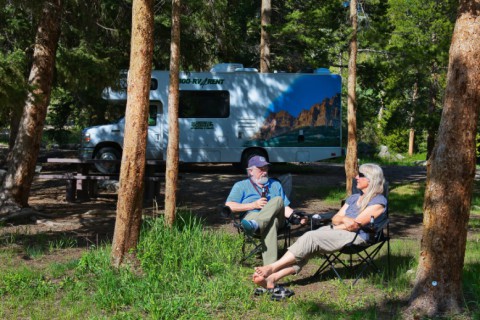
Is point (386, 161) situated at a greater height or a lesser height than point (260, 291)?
greater

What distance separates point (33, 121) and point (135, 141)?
4.43 meters

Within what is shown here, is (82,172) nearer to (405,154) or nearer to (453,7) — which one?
(453,7)

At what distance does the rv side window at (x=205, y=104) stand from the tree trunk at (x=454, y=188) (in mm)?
14149

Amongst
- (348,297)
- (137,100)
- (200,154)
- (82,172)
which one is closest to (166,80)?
(200,154)

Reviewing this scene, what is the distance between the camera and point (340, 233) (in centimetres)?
625

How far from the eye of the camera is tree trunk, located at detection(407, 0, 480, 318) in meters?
5.15

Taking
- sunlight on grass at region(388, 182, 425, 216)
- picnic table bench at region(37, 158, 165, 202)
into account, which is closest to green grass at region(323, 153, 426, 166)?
sunlight on grass at region(388, 182, 425, 216)

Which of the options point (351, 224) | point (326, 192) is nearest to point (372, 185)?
point (351, 224)

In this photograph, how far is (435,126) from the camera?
15.8 metres

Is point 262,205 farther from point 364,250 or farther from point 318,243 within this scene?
point 364,250

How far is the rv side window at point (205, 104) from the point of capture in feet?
63.0

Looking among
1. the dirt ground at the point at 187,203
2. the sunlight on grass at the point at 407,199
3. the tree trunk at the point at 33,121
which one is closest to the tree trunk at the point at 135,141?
the dirt ground at the point at 187,203

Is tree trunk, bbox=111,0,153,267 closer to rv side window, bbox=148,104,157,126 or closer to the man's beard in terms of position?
the man's beard

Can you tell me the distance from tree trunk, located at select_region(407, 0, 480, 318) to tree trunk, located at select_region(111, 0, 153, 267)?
2.83 metres
